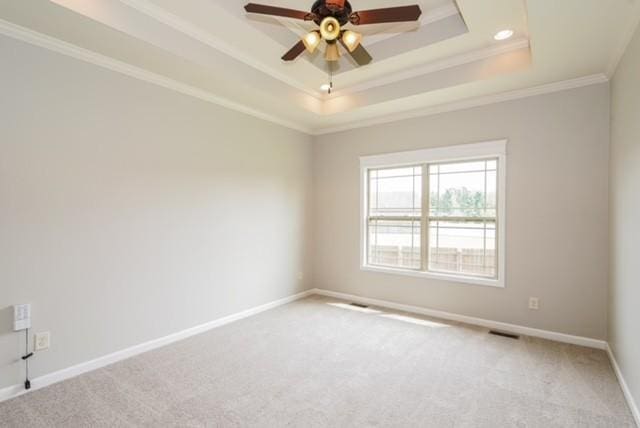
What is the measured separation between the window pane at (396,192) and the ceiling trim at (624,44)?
2.07m

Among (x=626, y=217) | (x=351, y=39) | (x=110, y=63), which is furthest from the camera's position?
(x=110, y=63)

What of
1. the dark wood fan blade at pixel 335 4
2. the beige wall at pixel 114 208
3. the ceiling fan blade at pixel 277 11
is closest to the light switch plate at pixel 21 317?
the beige wall at pixel 114 208

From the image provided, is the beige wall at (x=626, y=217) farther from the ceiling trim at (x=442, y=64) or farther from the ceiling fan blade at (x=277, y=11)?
the ceiling fan blade at (x=277, y=11)

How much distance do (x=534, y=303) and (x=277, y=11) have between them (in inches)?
148

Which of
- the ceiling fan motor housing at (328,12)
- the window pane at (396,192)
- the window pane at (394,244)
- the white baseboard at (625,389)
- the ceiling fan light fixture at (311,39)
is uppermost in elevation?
the ceiling fan motor housing at (328,12)

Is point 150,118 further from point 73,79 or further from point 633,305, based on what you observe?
point 633,305

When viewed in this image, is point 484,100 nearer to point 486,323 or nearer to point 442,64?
point 442,64

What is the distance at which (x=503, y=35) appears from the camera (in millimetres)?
2979

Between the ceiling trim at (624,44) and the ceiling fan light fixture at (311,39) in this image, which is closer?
the ceiling trim at (624,44)

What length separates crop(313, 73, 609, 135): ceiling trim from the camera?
3.23m

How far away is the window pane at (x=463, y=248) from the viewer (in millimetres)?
3924

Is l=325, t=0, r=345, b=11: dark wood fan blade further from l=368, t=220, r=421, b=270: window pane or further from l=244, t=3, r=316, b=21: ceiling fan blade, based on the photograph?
l=368, t=220, r=421, b=270: window pane

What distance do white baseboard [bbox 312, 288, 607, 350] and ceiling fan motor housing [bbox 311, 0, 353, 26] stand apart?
3.51 metres

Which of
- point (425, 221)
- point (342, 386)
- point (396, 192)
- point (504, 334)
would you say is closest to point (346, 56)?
point (396, 192)
